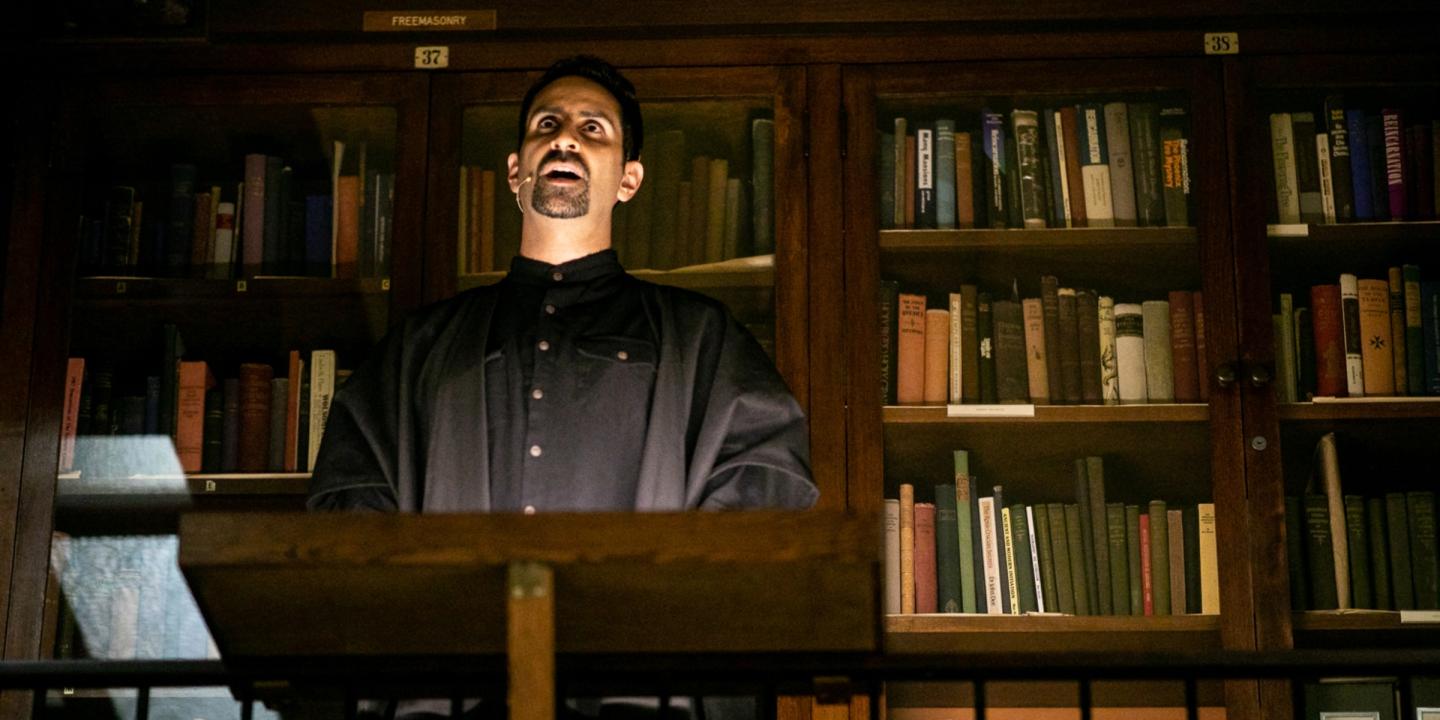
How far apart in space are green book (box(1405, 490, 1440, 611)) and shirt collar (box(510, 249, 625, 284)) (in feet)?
4.88

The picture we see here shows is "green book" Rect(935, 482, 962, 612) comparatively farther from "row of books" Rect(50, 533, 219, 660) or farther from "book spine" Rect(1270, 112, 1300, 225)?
"row of books" Rect(50, 533, 219, 660)

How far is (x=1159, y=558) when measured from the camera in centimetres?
274

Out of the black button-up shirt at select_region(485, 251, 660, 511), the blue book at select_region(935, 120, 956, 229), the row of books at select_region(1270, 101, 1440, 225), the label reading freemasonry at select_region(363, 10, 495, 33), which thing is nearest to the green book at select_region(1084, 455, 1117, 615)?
the blue book at select_region(935, 120, 956, 229)

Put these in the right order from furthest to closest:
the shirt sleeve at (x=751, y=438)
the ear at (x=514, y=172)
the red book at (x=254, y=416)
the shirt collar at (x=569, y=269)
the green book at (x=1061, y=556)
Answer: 1. the red book at (x=254, y=416)
2. the green book at (x=1061, y=556)
3. the ear at (x=514, y=172)
4. the shirt collar at (x=569, y=269)
5. the shirt sleeve at (x=751, y=438)

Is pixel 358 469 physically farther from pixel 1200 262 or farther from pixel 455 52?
pixel 1200 262

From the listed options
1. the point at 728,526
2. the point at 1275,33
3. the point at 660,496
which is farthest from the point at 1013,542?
the point at 728,526

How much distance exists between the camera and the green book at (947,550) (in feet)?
9.07

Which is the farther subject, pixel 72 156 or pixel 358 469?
pixel 72 156

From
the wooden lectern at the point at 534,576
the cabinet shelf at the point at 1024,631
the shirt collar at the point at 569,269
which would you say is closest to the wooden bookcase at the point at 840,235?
the cabinet shelf at the point at 1024,631

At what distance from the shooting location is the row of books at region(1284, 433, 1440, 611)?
2.72m

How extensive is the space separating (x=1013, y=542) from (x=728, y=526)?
1680 millimetres

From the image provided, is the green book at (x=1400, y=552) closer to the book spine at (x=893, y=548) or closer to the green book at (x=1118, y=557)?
the green book at (x=1118, y=557)

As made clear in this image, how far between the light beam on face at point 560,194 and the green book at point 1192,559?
3.92 ft

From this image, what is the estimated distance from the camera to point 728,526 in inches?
47.5
